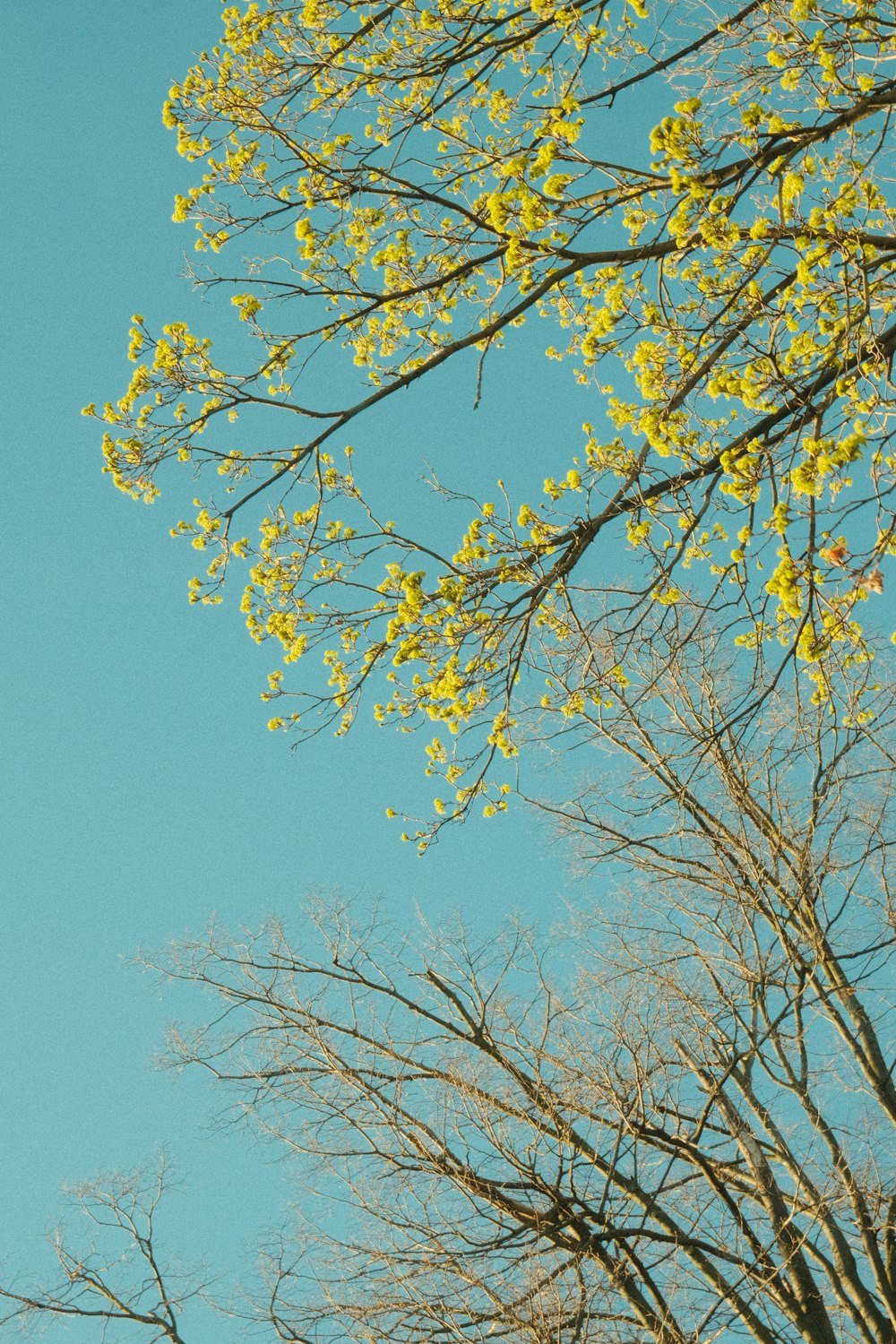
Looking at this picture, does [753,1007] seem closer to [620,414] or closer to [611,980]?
[611,980]

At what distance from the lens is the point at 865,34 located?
182 inches

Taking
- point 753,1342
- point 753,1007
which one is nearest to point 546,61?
point 753,1007

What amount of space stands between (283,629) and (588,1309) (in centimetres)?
411

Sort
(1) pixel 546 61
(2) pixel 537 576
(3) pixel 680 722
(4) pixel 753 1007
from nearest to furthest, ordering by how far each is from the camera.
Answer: (2) pixel 537 576, (1) pixel 546 61, (4) pixel 753 1007, (3) pixel 680 722

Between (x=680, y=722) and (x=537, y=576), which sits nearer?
(x=537, y=576)

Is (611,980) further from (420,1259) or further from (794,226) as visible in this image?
(794,226)

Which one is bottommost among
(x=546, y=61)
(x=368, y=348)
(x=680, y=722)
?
(x=680, y=722)

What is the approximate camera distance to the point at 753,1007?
260 inches

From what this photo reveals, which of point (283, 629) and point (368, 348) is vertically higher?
point (368, 348)

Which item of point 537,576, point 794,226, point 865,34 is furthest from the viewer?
point 537,576

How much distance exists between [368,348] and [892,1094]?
6546 millimetres

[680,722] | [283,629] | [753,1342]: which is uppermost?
[680,722]

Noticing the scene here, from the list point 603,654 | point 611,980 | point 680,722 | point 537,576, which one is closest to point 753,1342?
point 611,980

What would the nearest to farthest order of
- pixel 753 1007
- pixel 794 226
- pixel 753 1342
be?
pixel 794 226
pixel 753 1007
pixel 753 1342
